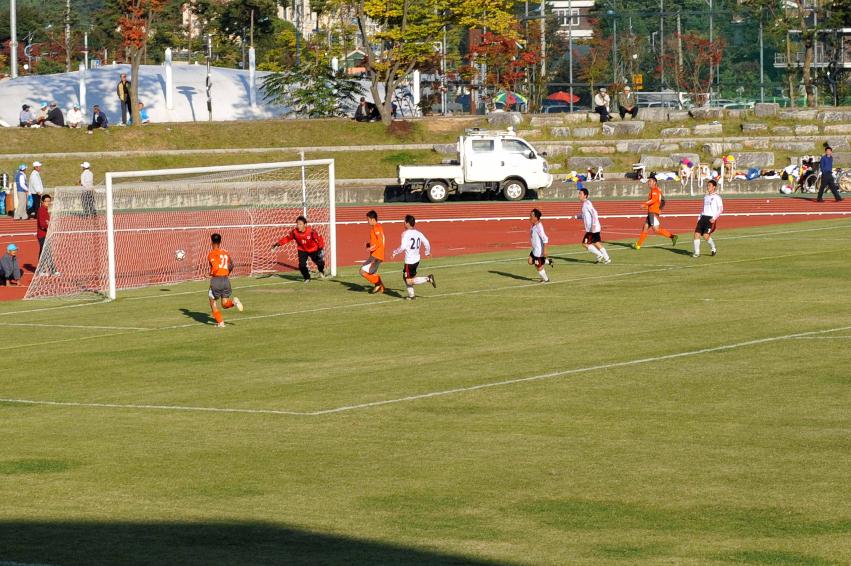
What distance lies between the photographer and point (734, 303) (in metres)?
25.1

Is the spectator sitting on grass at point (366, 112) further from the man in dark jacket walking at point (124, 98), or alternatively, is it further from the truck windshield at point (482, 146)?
the truck windshield at point (482, 146)

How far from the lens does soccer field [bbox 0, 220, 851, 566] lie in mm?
10680

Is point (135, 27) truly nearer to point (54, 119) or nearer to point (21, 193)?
point (54, 119)

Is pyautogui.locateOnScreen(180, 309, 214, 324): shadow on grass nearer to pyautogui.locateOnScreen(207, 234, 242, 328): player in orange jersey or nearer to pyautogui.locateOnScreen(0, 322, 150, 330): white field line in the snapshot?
pyautogui.locateOnScreen(0, 322, 150, 330): white field line

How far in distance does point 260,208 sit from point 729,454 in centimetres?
2882

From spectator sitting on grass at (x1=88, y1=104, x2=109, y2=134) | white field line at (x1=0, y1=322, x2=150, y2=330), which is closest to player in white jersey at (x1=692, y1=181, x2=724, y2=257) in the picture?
white field line at (x1=0, y1=322, x2=150, y2=330)

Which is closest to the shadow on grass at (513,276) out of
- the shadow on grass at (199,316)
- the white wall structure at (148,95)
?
the shadow on grass at (199,316)

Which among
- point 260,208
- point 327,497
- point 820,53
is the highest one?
point 820,53

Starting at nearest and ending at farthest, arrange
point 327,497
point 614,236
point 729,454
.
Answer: point 327,497 < point 729,454 < point 614,236

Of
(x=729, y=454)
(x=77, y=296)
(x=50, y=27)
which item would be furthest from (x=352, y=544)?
(x=50, y=27)

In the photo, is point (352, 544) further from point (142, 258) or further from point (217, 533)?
point (142, 258)

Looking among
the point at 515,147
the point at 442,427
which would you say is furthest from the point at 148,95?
the point at 442,427

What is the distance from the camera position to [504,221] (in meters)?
46.1

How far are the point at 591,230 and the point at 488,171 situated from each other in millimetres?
24419
